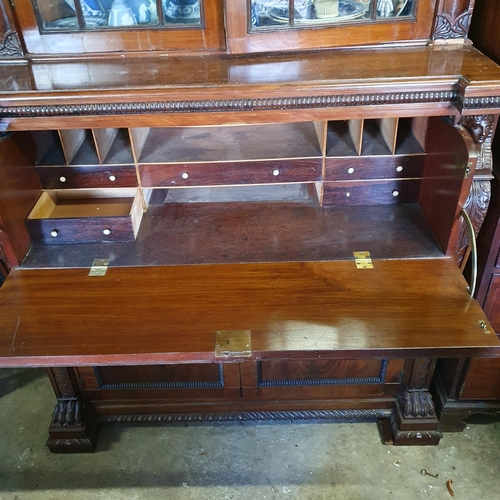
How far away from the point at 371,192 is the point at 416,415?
77cm

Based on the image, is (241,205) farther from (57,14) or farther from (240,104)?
(57,14)

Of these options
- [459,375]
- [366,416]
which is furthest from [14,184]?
[459,375]

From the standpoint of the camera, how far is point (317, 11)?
4.67 feet

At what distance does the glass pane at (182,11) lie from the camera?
1430mm

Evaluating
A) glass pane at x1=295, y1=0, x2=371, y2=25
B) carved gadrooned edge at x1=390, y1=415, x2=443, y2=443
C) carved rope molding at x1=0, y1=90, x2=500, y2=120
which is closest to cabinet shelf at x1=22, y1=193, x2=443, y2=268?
carved rope molding at x1=0, y1=90, x2=500, y2=120

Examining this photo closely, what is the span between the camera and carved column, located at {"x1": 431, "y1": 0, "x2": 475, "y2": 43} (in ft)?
4.65

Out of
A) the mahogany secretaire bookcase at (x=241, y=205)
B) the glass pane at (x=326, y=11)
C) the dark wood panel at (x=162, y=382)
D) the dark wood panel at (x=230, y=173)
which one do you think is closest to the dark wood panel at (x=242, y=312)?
the mahogany secretaire bookcase at (x=241, y=205)

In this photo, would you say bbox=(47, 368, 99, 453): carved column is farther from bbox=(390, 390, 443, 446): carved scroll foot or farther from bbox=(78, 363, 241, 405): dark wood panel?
bbox=(390, 390, 443, 446): carved scroll foot

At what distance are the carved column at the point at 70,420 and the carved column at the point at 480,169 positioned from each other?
1287 millimetres

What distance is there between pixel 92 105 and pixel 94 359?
24.1 inches

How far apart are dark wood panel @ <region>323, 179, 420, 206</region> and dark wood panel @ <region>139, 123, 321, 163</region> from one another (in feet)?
0.49

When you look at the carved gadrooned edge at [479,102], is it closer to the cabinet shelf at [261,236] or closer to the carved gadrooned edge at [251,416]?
the cabinet shelf at [261,236]

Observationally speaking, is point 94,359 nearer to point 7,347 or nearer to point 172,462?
point 7,347

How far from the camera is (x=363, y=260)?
1451 millimetres
